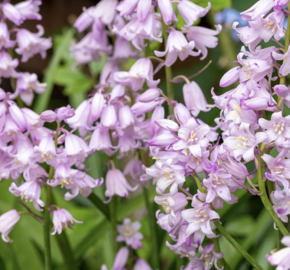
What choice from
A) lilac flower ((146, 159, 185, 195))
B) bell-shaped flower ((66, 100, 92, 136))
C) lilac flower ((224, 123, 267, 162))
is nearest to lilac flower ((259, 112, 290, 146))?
lilac flower ((224, 123, 267, 162))

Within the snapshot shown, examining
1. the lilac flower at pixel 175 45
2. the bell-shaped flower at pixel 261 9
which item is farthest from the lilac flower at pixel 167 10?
the bell-shaped flower at pixel 261 9

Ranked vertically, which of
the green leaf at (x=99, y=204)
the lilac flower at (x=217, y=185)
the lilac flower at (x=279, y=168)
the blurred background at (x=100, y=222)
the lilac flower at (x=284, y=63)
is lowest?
the blurred background at (x=100, y=222)

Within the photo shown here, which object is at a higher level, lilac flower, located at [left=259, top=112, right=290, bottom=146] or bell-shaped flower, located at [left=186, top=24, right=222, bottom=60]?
lilac flower, located at [left=259, top=112, right=290, bottom=146]

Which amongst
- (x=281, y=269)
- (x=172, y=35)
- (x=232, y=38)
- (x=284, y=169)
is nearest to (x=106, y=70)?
(x=172, y=35)

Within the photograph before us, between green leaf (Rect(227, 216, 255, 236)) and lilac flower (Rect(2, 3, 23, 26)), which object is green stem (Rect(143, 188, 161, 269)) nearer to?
lilac flower (Rect(2, 3, 23, 26))

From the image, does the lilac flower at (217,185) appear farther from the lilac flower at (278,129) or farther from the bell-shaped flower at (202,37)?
the bell-shaped flower at (202,37)

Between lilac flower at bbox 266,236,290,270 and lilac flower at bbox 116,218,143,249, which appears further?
lilac flower at bbox 116,218,143,249

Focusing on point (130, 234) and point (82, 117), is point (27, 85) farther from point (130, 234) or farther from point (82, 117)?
point (130, 234)

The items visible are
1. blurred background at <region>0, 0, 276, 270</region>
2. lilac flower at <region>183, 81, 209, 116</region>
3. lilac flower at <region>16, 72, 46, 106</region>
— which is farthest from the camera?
blurred background at <region>0, 0, 276, 270</region>
